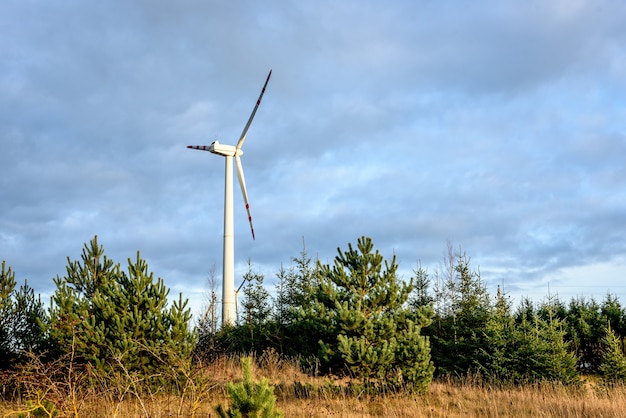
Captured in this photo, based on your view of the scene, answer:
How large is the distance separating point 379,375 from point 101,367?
8.13 metres

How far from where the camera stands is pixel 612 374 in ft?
73.4

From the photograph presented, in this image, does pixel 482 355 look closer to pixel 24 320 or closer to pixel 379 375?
pixel 379 375

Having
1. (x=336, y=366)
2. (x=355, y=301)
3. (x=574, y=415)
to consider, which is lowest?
(x=574, y=415)

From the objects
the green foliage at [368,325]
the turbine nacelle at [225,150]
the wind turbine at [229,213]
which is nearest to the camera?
the green foliage at [368,325]

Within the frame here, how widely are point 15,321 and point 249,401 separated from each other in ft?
60.3

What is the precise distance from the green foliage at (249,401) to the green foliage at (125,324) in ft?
31.7

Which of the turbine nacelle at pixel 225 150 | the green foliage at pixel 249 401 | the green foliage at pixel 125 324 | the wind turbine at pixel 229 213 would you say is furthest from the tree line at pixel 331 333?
the turbine nacelle at pixel 225 150

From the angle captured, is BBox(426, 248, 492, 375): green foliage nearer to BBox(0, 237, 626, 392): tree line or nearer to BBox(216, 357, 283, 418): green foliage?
BBox(0, 237, 626, 392): tree line

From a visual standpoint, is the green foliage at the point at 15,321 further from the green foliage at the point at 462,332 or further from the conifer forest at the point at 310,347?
the green foliage at the point at 462,332

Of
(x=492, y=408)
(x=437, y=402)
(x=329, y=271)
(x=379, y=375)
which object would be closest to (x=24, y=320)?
(x=329, y=271)

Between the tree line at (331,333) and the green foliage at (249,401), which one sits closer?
the green foliage at (249,401)

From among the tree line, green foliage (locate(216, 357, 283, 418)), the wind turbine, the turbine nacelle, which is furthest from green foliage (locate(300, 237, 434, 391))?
the turbine nacelle

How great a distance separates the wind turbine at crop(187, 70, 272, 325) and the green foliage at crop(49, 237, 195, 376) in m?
16.2

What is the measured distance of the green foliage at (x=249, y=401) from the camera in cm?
741
